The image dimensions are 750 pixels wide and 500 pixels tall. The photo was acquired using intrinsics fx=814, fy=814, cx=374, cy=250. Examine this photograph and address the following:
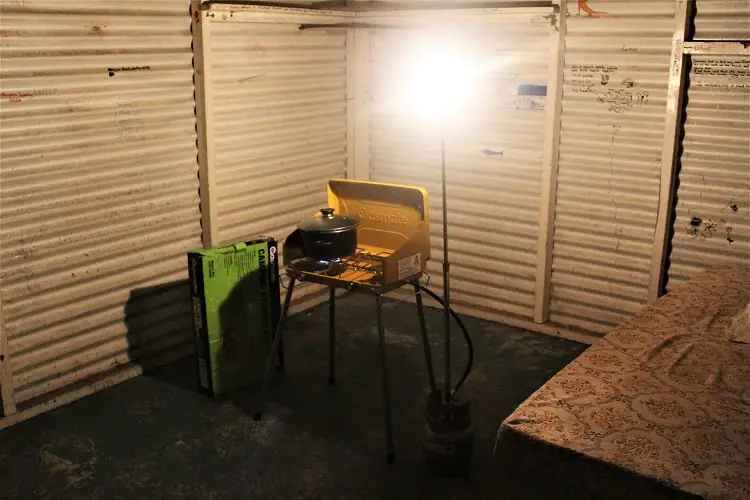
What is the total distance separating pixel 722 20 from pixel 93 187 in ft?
13.5

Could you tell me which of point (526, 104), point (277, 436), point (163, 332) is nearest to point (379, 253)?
point (277, 436)

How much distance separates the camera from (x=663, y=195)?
18.3ft

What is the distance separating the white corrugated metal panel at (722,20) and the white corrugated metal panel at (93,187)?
3.35 metres

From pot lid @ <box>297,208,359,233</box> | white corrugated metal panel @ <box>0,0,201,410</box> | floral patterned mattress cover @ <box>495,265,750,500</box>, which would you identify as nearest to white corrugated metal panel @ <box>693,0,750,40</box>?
floral patterned mattress cover @ <box>495,265,750,500</box>

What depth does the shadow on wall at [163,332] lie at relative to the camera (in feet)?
18.2

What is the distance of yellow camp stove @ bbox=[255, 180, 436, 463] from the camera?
4.45 metres

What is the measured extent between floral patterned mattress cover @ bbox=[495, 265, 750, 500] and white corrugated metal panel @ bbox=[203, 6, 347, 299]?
309cm

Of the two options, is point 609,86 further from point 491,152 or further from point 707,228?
point 707,228

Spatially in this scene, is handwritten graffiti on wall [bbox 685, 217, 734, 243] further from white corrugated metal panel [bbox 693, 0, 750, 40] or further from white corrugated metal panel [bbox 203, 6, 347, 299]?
white corrugated metal panel [bbox 203, 6, 347, 299]

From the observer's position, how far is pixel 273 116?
6281mm

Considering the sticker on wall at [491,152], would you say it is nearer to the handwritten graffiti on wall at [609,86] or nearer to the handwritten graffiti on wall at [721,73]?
the handwritten graffiti on wall at [609,86]

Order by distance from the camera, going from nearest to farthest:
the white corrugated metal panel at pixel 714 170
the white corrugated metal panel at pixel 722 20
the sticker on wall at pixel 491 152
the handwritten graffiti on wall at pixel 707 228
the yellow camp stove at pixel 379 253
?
the yellow camp stove at pixel 379 253 → the white corrugated metal panel at pixel 722 20 → the white corrugated metal panel at pixel 714 170 → the handwritten graffiti on wall at pixel 707 228 → the sticker on wall at pixel 491 152

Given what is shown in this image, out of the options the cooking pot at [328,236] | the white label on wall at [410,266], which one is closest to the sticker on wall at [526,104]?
the white label on wall at [410,266]

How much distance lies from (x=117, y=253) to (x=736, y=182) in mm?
4093
